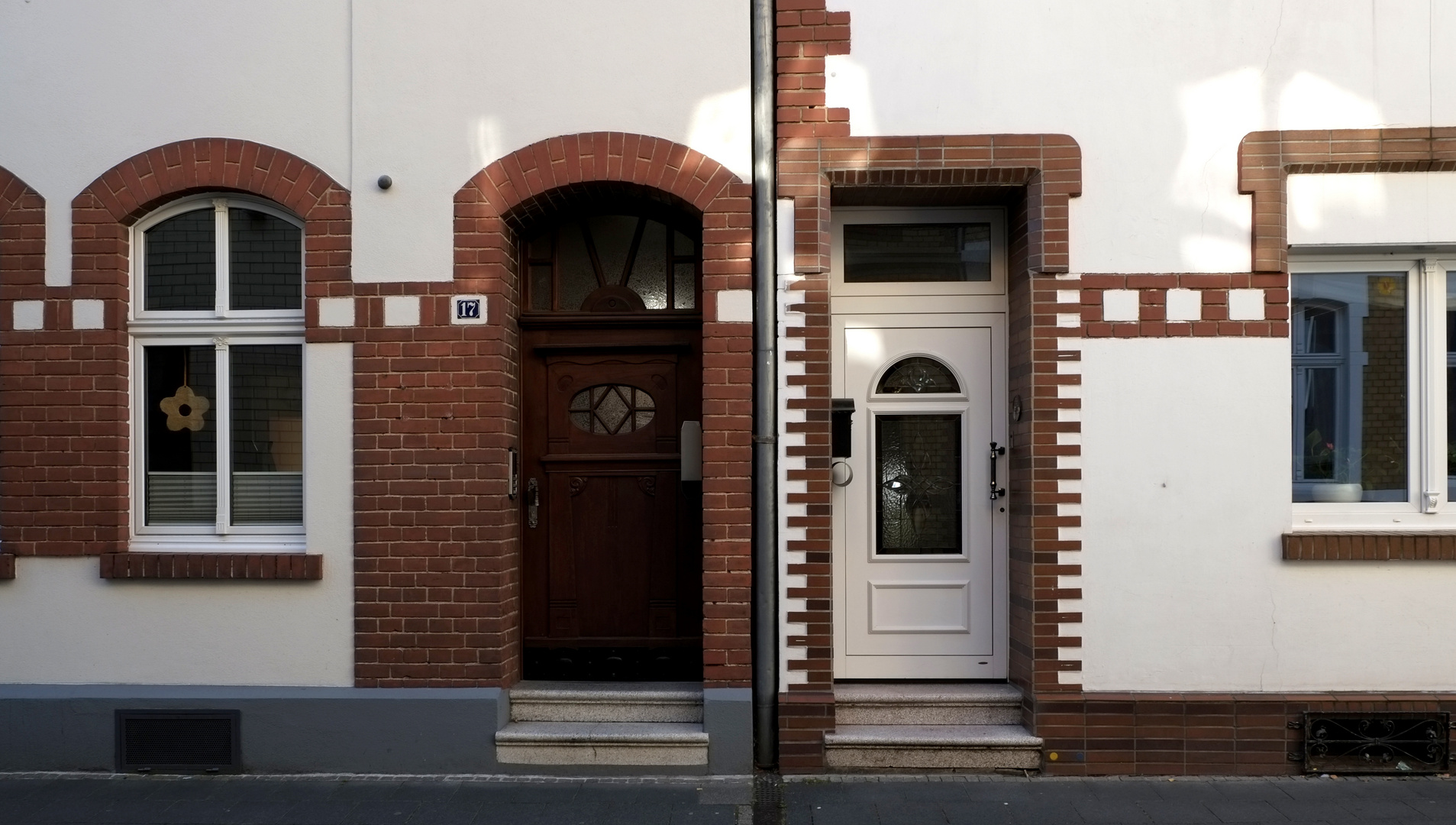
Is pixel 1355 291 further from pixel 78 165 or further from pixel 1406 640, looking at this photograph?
pixel 78 165

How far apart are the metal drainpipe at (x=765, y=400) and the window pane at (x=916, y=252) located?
72 cm

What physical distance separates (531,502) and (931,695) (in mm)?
2418

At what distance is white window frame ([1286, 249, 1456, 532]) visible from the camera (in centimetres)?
584

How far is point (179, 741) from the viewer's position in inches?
228

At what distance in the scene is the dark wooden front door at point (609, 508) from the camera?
625cm

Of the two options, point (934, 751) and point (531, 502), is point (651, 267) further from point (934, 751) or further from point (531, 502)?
point (934, 751)

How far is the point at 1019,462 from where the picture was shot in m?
5.91

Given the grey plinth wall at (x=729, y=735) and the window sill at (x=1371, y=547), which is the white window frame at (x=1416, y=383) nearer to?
the window sill at (x=1371, y=547)

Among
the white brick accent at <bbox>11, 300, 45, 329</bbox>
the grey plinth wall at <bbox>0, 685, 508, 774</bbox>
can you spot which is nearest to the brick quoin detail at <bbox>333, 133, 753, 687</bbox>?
the grey plinth wall at <bbox>0, 685, 508, 774</bbox>

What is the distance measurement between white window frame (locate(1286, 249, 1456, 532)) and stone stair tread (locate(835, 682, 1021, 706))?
1.78 metres

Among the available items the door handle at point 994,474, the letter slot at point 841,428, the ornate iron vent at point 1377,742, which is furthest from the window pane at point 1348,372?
the letter slot at point 841,428

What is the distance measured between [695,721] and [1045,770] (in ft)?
5.94

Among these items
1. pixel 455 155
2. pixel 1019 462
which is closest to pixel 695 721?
pixel 1019 462

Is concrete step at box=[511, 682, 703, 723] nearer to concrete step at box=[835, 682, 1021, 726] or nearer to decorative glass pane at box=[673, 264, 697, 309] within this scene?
concrete step at box=[835, 682, 1021, 726]
